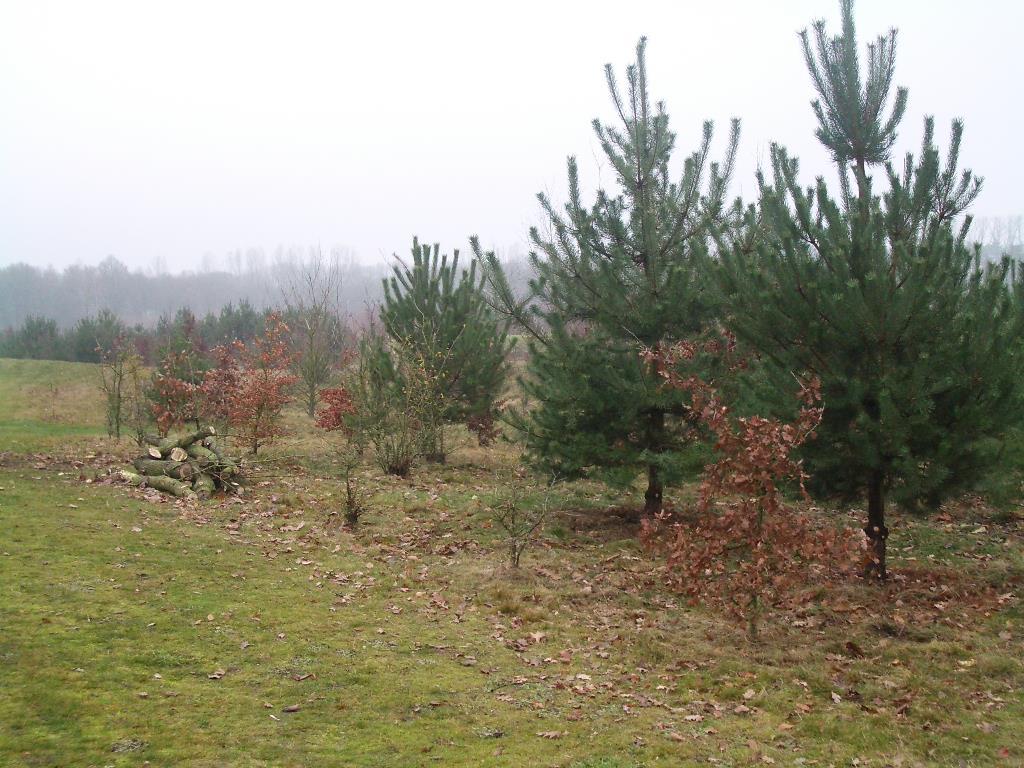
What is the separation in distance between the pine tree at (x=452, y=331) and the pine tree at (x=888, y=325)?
9.60 metres

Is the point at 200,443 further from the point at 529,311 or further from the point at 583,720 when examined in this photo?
the point at 583,720

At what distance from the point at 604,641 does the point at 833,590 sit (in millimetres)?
2713

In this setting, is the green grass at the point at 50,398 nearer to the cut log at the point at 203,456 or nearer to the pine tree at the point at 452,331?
the cut log at the point at 203,456

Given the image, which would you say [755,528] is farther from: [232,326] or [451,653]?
[232,326]

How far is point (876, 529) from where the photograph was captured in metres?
7.91

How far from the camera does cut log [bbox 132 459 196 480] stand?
12227 mm

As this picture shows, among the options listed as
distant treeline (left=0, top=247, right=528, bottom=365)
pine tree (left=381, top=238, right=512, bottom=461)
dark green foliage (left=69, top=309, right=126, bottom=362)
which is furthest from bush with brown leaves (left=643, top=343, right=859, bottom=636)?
dark green foliage (left=69, top=309, right=126, bottom=362)

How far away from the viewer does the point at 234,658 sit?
5.77m

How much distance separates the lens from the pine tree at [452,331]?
1697 cm

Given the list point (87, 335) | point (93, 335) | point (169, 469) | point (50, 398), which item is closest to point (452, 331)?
point (169, 469)

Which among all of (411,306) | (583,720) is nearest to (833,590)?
(583,720)

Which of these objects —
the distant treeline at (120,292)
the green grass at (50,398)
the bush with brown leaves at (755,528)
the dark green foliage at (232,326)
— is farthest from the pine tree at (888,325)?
the distant treeline at (120,292)

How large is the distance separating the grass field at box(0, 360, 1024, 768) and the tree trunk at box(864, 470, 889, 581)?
0.85ft

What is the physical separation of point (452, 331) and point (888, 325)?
11.3m
